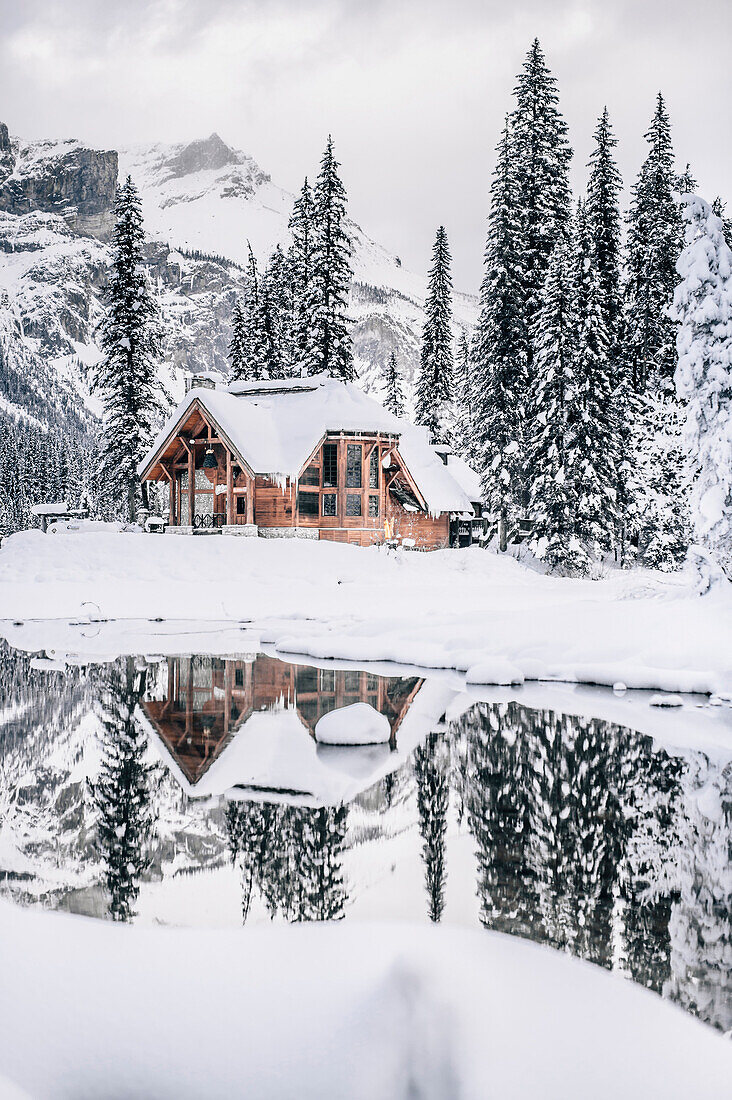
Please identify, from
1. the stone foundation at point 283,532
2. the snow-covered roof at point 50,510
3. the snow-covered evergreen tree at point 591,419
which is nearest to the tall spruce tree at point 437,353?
the stone foundation at point 283,532

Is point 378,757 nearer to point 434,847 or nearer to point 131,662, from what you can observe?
point 434,847

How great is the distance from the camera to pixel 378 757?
972 centimetres

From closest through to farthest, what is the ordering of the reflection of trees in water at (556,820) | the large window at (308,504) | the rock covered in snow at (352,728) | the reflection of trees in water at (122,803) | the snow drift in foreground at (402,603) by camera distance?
1. the reflection of trees in water at (556,820)
2. the reflection of trees in water at (122,803)
3. the rock covered in snow at (352,728)
4. the snow drift in foreground at (402,603)
5. the large window at (308,504)

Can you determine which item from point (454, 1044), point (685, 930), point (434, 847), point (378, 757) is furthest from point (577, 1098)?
point (378, 757)

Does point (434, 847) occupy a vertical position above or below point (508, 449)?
below

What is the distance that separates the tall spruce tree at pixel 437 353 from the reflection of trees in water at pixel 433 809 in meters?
41.4

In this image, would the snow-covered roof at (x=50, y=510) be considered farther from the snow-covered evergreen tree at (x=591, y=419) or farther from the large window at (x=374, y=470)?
the snow-covered evergreen tree at (x=591, y=419)

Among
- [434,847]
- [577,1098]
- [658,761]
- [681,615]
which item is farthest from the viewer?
[681,615]

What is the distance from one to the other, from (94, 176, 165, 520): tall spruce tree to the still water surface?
99.3 ft

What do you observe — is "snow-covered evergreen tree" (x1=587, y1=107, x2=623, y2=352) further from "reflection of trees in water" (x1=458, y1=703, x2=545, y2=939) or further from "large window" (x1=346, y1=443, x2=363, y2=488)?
"reflection of trees in water" (x1=458, y1=703, x2=545, y2=939)

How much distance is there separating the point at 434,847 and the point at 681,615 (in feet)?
33.5

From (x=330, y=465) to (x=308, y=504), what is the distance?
1.92m

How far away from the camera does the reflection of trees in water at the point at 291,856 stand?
5.66 m

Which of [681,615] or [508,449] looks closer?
[681,615]
